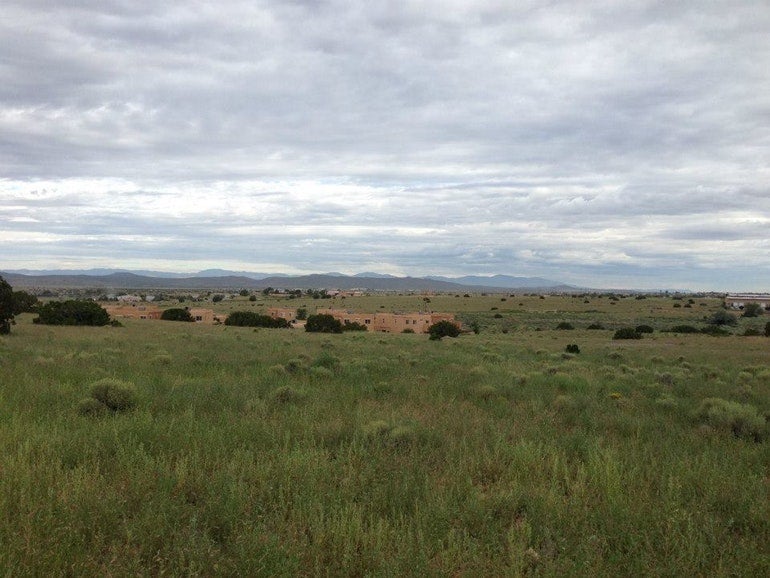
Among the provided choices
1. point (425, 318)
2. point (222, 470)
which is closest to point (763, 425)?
point (222, 470)

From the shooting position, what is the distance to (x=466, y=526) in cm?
472

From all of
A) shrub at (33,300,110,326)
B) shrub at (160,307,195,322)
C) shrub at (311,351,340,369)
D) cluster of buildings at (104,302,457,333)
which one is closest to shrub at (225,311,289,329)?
shrub at (160,307,195,322)

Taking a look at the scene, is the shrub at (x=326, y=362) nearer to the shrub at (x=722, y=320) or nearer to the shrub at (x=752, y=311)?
the shrub at (x=722, y=320)

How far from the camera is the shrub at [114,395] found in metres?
8.52

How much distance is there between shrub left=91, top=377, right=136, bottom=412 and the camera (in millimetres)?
8516

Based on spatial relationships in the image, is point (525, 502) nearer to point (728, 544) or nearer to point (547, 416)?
point (728, 544)

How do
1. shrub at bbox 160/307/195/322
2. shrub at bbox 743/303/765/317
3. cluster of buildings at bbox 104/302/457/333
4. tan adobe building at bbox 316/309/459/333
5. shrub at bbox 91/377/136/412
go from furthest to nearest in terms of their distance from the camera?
shrub at bbox 743/303/765/317 < tan adobe building at bbox 316/309/459/333 < cluster of buildings at bbox 104/302/457/333 < shrub at bbox 160/307/195/322 < shrub at bbox 91/377/136/412

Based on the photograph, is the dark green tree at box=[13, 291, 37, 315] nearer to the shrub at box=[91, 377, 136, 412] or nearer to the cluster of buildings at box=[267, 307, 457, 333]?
the shrub at box=[91, 377, 136, 412]

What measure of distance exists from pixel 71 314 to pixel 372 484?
3491 centimetres

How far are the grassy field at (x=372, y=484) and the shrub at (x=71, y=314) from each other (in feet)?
85.4

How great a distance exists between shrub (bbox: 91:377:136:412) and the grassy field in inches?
6.4

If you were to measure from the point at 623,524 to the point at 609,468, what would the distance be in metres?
1.28

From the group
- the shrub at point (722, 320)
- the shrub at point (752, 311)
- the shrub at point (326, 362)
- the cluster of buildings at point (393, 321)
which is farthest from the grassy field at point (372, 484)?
the shrub at point (752, 311)

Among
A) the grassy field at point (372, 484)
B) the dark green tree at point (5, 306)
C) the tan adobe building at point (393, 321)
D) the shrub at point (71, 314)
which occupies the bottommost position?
the tan adobe building at point (393, 321)
